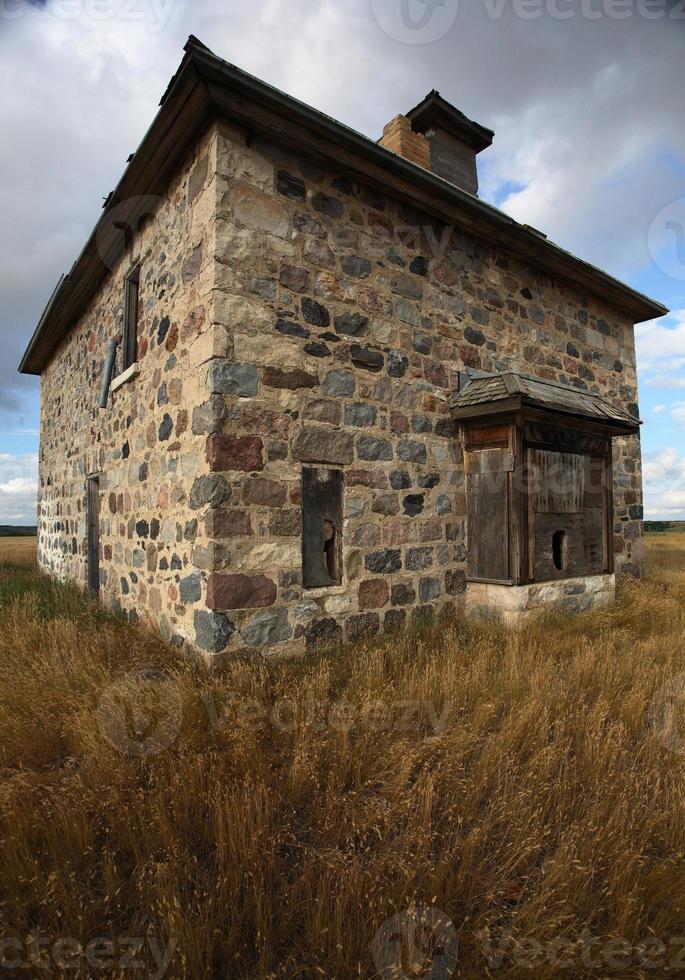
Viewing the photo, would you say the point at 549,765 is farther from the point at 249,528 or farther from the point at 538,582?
the point at 538,582

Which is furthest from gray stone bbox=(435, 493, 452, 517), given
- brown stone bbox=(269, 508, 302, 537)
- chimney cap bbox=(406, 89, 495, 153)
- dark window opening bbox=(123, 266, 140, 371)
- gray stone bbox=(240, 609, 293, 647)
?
chimney cap bbox=(406, 89, 495, 153)

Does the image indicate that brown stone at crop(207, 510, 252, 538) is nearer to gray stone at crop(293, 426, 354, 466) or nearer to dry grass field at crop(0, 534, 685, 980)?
gray stone at crop(293, 426, 354, 466)

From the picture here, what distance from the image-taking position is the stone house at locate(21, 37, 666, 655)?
4508mm

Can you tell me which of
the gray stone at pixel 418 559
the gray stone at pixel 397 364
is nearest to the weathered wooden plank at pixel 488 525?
the gray stone at pixel 418 559

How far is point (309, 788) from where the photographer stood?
2654 millimetres

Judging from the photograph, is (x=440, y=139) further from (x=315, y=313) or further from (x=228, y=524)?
→ (x=228, y=524)

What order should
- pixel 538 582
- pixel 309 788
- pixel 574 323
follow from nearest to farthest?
pixel 309 788, pixel 538 582, pixel 574 323

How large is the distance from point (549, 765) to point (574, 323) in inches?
273

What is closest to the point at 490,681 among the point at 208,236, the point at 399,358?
the point at 399,358

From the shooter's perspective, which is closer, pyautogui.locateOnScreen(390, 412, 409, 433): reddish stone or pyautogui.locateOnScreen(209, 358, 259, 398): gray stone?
pyautogui.locateOnScreen(209, 358, 259, 398): gray stone

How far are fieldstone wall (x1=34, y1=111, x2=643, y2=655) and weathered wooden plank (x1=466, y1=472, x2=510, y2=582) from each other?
164 mm

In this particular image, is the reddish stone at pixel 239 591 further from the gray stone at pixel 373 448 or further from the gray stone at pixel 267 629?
the gray stone at pixel 373 448

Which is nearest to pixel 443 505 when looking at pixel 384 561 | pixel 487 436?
pixel 487 436

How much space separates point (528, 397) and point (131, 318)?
190 inches
